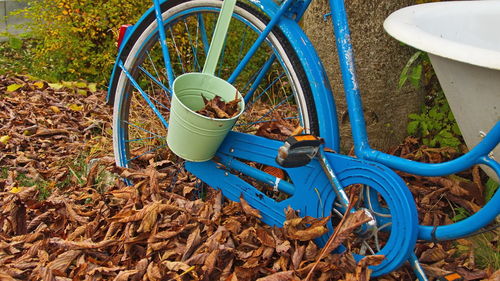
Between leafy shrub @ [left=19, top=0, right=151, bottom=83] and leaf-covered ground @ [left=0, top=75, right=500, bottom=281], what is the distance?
139cm

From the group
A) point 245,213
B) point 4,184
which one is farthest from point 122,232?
point 4,184

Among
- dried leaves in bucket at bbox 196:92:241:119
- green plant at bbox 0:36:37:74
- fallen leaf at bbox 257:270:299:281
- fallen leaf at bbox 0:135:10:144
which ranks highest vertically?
dried leaves in bucket at bbox 196:92:241:119

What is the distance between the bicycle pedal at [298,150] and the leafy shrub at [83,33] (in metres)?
2.30

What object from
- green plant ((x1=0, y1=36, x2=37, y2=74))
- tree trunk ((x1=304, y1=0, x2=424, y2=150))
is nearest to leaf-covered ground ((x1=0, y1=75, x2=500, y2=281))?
tree trunk ((x1=304, y1=0, x2=424, y2=150))

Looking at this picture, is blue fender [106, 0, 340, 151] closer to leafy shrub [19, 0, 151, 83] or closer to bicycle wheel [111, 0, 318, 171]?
bicycle wheel [111, 0, 318, 171]

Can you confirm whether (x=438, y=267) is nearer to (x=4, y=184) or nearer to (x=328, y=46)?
(x=328, y=46)

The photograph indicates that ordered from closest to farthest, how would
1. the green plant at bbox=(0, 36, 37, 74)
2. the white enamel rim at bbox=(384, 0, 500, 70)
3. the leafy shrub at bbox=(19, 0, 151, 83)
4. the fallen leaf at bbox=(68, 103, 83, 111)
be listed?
the white enamel rim at bbox=(384, 0, 500, 70) → the fallen leaf at bbox=(68, 103, 83, 111) → the leafy shrub at bbox=(19, 0, 151, 83) → the green plant at bbox=(0, 36, 37, 74)

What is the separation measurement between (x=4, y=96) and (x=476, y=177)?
319cm

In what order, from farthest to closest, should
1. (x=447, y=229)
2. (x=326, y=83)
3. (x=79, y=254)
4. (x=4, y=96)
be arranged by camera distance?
(x=4, y=96) < (x=79, y=254) < (x=326, y=83) < (x=447, y=229)

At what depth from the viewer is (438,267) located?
1.72 meters

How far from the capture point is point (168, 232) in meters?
1.78

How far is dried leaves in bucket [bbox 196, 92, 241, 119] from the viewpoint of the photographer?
1.76 m

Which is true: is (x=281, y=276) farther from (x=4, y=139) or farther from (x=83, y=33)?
(x=83, y=33)

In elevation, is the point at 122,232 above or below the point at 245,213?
below
